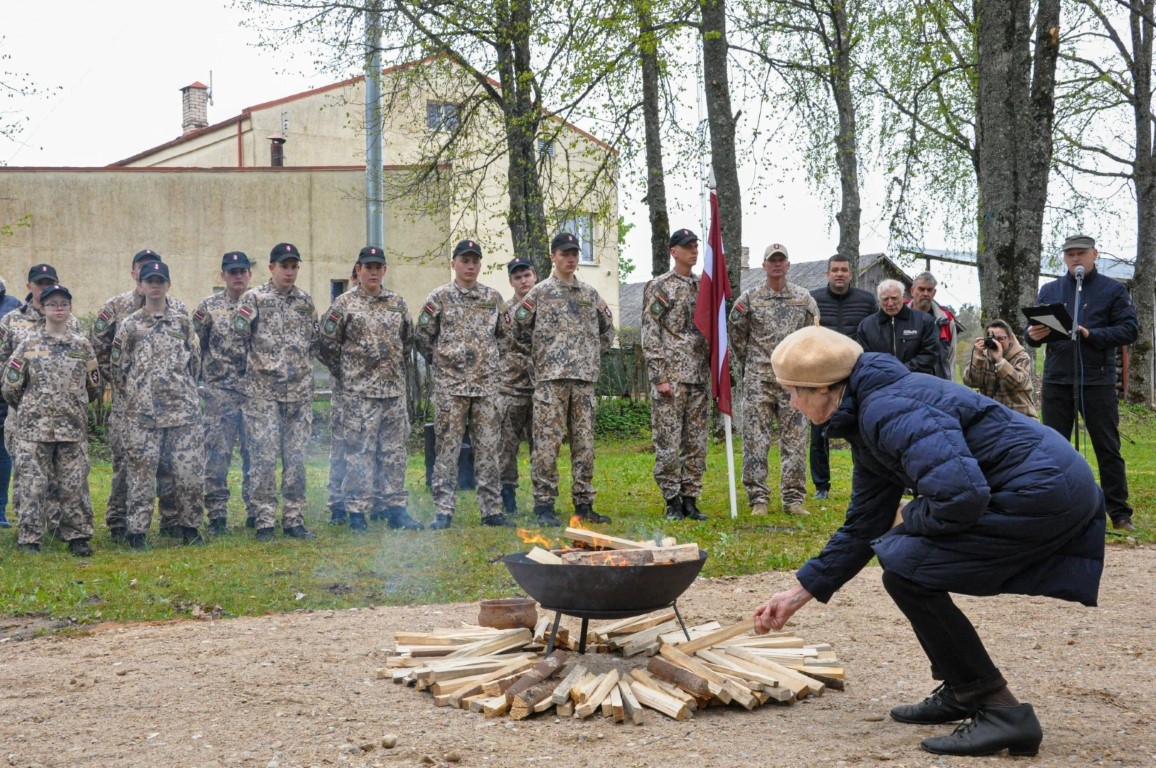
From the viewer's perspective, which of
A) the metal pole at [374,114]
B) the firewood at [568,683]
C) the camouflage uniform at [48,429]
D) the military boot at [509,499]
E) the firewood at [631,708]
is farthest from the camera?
the metal pole at [374,114]

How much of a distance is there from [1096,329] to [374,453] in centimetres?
592

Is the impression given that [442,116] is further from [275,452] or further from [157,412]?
[157,412]

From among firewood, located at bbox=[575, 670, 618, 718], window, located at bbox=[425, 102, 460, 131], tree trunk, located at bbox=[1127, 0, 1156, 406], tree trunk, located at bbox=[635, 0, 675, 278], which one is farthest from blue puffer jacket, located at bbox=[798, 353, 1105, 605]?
tree trunk, located at bbox=[1127, 0, 1156, 406]

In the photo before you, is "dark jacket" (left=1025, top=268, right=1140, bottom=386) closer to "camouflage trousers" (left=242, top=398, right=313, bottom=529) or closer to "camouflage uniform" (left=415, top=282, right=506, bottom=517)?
"camouflage uniform" (left=415, top=282, right=506, bottom=517)

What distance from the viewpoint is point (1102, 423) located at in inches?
347

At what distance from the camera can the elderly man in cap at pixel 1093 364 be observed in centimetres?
880

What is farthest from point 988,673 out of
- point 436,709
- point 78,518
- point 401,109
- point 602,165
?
point 401,109

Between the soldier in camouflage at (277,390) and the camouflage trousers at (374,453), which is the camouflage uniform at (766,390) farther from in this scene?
the soldier in camouflage at (277,390)

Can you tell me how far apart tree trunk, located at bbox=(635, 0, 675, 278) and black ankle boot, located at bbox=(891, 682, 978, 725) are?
41.6 ft

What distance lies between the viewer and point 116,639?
19.9 feet

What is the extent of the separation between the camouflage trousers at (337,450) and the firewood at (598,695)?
204 inches

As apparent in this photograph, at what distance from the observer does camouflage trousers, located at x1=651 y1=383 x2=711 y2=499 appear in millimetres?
9688

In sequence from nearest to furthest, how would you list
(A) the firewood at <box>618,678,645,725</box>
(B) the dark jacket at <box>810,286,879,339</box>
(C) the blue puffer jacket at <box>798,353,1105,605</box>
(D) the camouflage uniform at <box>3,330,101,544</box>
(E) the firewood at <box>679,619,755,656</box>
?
(C) the blue puffer jacket at <box>798,353,1105,605</box>
(A) the firewood at <box>618,678,645,725</box>
(E) the firewood at <box>679,619,755,656</box>
(D) the camouflage uniform at <box>3,330,101,544</box>
(B) the dark jacket at <box>810,286,879,339</box>

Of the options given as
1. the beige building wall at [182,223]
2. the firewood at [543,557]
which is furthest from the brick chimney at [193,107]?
the firewood at [543,557]
